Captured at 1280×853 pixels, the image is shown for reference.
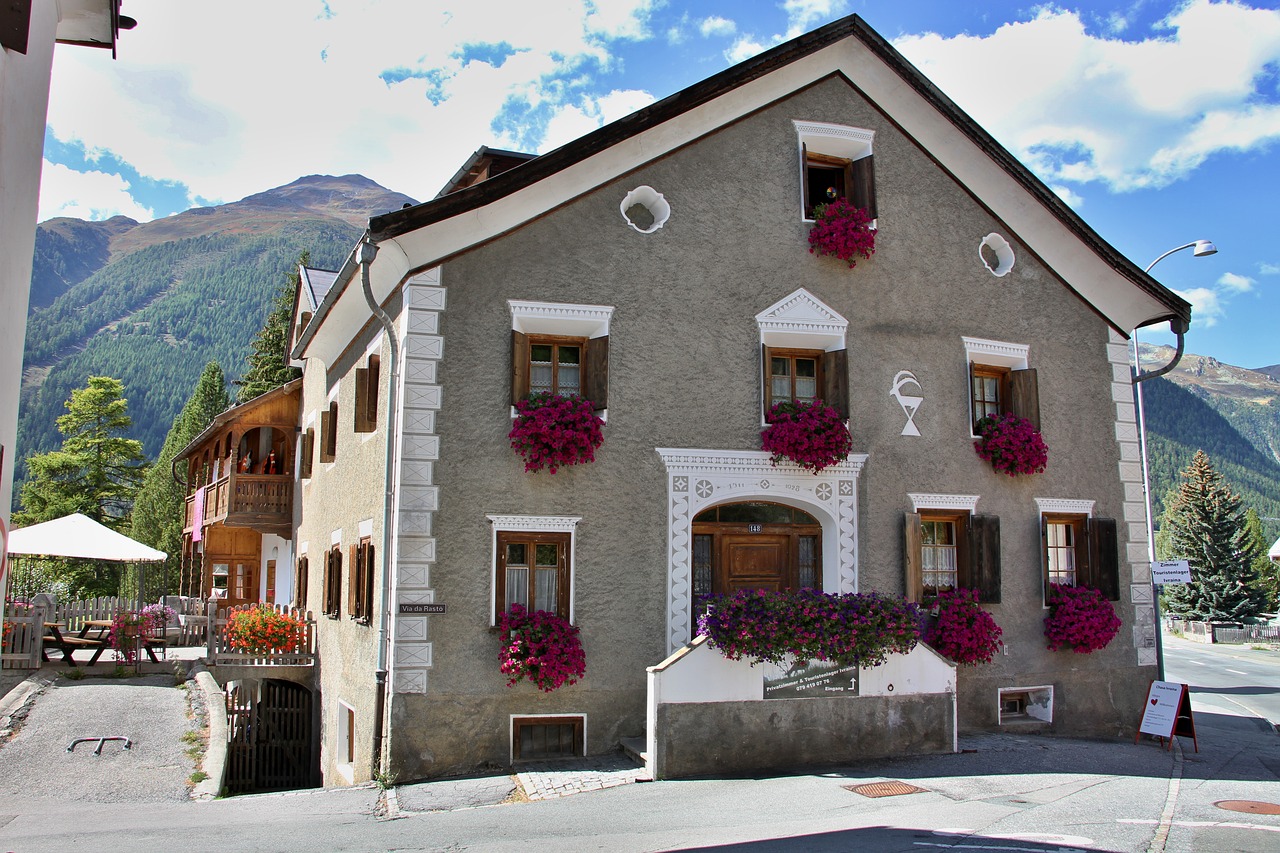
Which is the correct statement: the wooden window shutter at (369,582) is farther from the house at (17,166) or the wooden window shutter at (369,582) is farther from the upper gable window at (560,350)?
the house at (17,166)

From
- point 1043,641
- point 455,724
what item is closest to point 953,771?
point 1043,641

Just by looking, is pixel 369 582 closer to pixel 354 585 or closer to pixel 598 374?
pixel 354 585

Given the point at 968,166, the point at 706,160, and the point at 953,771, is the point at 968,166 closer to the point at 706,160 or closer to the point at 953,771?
the point at 706,160

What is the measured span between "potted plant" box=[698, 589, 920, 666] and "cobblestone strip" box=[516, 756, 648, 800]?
5.56 feet

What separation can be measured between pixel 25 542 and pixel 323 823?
41.4 feet

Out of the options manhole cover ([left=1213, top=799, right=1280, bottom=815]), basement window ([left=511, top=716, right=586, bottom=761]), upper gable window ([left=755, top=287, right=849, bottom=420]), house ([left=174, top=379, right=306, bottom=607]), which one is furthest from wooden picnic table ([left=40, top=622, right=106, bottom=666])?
manhole cover ([left=1213, top=799, right=1280, bottom=815])

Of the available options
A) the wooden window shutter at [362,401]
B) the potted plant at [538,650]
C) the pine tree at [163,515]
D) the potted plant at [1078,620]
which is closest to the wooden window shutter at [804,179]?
the potted plant at [1078,620]

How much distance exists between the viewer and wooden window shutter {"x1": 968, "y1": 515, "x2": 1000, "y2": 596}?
47.1 feet

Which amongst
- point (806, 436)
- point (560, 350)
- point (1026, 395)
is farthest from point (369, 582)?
point (1026, 395)

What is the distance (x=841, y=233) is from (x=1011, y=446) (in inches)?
151

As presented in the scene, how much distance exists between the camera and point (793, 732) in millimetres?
11555

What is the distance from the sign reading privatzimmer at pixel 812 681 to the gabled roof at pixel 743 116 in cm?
621

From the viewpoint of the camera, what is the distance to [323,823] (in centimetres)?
971

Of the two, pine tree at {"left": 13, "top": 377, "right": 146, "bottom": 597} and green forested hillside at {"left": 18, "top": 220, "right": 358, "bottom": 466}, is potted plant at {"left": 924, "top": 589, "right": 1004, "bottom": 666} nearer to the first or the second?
pine tree at {"left": 13, "top": 377, "right": 146, "bottom": 597}
